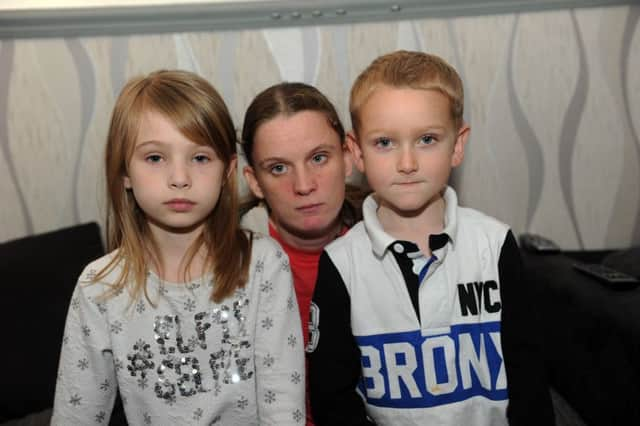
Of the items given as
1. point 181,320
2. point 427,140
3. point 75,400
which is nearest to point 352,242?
A: point 427,140

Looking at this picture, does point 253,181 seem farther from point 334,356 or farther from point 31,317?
Answer: point 31,317

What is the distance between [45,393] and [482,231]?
1071 millimetres

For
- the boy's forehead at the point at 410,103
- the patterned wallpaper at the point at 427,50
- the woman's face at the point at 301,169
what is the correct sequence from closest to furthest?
the boy's forehead at the point at 410,103 < the woman's face at the point at 301,169 < the patterned wallpaper at the point at 427,50

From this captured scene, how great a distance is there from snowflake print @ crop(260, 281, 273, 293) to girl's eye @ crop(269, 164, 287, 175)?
24 cm

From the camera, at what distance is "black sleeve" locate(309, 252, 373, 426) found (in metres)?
1.17

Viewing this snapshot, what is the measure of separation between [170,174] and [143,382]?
399 millimetres

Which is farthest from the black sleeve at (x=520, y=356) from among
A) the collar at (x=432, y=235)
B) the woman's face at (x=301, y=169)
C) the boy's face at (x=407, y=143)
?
the woman's face at (x=301, y=169)

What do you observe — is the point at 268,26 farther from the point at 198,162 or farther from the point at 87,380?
the point at 87,380

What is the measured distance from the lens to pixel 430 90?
3.58ft

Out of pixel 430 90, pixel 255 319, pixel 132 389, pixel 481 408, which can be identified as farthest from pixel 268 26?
pixel 481 408

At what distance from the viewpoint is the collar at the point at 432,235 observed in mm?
1141

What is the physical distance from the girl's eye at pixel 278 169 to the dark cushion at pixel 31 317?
598 mm

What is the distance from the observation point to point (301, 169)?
128 centimetres

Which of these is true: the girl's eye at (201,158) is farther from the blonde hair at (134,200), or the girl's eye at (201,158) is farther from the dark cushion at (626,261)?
the dark cushion at (626,261)
